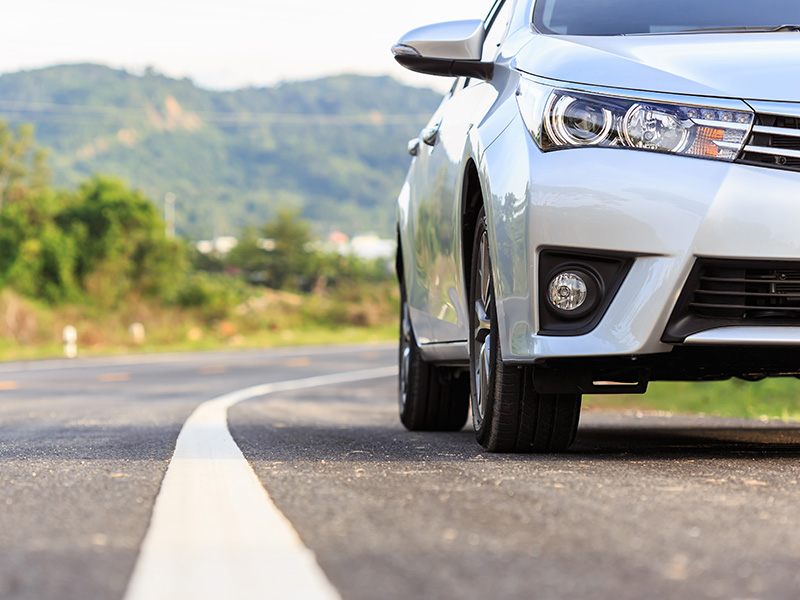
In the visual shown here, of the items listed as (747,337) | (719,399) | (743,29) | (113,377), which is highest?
(743,29)

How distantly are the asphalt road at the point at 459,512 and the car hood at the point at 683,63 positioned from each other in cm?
119

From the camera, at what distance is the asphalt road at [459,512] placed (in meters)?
2.04

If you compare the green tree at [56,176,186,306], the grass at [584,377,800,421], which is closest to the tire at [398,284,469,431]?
the grass at [584,377,800,421]

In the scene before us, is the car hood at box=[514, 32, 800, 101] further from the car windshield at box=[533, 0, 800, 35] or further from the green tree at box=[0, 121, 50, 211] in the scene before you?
the green tree at box=[0, 121, 50, 211]

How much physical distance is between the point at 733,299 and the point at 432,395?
8.72 feet

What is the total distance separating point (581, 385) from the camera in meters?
3.92

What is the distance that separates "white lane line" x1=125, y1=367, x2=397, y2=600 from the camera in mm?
1965

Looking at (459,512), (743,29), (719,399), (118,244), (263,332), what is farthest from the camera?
(118,244)

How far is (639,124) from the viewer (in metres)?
3.66

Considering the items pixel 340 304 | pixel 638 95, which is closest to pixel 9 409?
pixel 638 95

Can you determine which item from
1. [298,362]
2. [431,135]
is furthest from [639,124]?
[298,362]

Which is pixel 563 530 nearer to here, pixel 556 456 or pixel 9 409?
pixel 556 456

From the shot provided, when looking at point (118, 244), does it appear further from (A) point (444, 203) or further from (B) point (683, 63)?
(B) point (683, 63)

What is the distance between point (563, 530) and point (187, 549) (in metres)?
0.79
